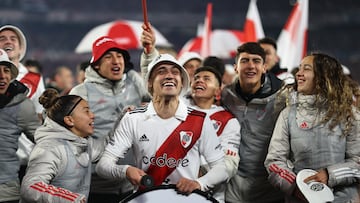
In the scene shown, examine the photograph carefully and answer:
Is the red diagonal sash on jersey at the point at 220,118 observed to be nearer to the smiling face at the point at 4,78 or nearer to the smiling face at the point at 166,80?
the smiling face at the point at 166,80

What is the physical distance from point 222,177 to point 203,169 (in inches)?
17.4

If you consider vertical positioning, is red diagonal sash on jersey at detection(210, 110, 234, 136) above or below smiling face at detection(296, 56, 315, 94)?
below

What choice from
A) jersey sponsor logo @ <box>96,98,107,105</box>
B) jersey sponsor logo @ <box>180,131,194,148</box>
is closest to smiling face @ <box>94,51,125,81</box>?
jersey sponsor logo @ <box>96,98,107,105</box>

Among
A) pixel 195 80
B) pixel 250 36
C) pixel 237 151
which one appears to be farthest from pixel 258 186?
pixel 250 36

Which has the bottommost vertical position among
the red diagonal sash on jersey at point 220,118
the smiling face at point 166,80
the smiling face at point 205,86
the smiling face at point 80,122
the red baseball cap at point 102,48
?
the red diagonal sash on jersey at point 220,118

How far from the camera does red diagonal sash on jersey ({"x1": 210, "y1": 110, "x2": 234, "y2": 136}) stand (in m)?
5.44

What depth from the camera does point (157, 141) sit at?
4672 millimetres

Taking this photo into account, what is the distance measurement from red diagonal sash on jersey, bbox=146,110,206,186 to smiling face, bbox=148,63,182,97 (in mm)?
224

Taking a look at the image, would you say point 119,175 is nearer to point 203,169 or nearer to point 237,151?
point 203,169

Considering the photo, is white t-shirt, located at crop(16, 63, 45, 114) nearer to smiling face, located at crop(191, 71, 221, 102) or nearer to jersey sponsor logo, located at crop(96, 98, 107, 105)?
jersey sponsor logo, located at crop(96, 98, 107, 105)

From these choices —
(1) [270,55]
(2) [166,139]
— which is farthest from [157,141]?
(1) [270,55]

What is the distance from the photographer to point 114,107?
562 cm

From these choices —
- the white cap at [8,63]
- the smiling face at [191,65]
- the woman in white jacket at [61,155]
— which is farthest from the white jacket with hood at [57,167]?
the smiling face at [191,65]

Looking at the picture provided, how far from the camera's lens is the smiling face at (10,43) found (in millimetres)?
5953
